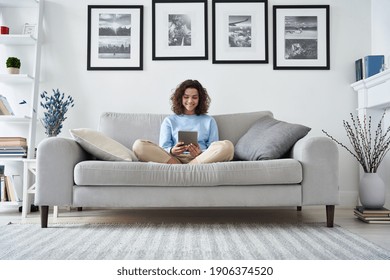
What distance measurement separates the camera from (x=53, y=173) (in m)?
2.67

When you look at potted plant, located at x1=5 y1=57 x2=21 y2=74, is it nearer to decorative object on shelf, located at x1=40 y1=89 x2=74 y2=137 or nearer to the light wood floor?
decorative object on shelf, located at x1=40 y1=89 x2=74 y2=137

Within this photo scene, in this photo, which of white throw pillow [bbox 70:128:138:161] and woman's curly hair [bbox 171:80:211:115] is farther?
woman's curly hair [bbox 171:80:211:115]

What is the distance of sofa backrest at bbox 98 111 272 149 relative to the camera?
11.3 feet

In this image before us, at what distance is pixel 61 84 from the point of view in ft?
12.9

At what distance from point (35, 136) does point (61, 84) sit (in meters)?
0.55

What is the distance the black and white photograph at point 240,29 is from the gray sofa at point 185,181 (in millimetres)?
1548

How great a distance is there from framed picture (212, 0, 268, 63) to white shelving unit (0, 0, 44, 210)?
1619 mm

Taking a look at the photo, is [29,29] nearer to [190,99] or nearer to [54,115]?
[54,115]

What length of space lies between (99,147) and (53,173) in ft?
1.13

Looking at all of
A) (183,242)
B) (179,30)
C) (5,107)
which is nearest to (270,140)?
(183,242)

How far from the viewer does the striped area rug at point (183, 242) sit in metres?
1.95

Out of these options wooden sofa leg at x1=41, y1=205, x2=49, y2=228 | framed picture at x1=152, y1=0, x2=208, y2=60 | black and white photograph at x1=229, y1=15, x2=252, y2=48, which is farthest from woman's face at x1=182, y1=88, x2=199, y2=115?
wooden sofa leg at x1=41, y1=205, x2=49, y2=228
